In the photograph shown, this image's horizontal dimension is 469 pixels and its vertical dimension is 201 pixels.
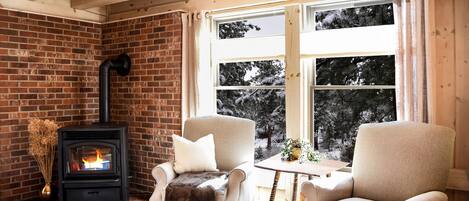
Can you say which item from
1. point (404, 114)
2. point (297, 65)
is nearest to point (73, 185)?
point (297, 65)

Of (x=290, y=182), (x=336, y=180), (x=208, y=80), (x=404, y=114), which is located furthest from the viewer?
(x=208, y=80)

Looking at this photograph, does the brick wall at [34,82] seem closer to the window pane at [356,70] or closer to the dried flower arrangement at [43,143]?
the dried flower arrangement at [43,143]

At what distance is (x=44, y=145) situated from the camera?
13.9 ft

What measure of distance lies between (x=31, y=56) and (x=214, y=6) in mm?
2113

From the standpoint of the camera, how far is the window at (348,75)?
134 inches

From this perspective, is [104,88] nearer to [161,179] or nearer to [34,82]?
[34,82]

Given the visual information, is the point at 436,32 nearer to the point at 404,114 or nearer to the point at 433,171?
the point at 404,114

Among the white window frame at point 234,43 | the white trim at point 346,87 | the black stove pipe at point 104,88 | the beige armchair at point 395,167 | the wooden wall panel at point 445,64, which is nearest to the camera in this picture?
the beige armchair at point 395,167

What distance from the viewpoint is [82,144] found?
4094 millimetres

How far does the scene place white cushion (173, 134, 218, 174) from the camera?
349cm

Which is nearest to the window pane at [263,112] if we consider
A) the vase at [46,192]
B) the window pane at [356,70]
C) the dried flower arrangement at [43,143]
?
the window pane at [356,70]

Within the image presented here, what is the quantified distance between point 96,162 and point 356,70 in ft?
9.08

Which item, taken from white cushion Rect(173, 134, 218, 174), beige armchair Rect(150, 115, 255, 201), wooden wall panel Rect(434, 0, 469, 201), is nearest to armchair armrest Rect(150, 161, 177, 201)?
beige armchair Rect(150, 115, 255, 201)

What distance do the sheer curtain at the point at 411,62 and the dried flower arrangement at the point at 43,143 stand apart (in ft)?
11.3
